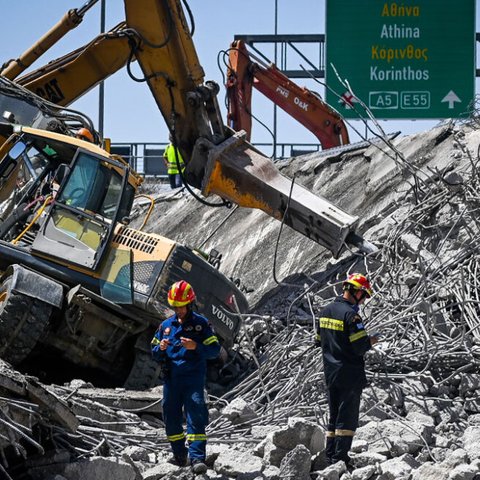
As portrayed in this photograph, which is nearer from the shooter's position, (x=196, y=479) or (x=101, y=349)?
(x=196, y=479)

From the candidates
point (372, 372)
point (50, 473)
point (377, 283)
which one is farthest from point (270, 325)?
point (50, 473)

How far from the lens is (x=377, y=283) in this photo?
14.4 metres

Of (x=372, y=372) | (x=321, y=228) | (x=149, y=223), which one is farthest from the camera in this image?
(x=149, y=223)

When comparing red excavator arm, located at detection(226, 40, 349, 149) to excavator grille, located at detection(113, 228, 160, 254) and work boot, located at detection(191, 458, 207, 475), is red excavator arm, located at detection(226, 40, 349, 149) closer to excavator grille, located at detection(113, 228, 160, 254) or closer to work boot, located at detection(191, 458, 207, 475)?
excavator grille, located at detection(113, 228, 160, 254)

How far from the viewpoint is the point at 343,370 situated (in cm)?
1013

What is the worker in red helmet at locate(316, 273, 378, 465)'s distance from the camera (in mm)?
10055

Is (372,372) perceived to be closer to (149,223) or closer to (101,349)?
(101,349)

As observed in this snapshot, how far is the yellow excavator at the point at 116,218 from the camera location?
43.2ft

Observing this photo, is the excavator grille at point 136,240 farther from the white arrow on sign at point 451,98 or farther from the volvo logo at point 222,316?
the white arrow on sign at point 451,98

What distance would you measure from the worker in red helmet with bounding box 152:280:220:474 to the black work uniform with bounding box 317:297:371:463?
2.95ft

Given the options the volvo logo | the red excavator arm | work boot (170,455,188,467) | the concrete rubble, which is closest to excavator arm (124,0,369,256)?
the concrete rubble

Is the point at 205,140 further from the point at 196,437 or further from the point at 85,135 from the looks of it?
the point at 196,437

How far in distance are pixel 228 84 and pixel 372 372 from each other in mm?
9118

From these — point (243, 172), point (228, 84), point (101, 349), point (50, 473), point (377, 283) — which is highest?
point (228, 84)
